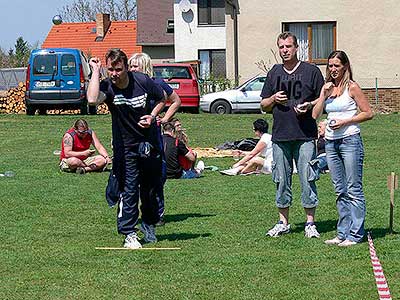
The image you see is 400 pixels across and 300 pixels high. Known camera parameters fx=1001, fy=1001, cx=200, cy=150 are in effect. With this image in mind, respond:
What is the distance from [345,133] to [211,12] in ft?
146

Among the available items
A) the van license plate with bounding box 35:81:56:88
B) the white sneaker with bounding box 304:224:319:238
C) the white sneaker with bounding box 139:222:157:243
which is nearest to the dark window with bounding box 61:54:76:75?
the van license plate with bounding box 35:81:56:88

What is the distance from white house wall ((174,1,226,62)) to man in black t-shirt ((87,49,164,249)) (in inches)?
1665

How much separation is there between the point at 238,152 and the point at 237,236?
29.5 ft

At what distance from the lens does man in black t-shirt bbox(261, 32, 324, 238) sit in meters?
9.87

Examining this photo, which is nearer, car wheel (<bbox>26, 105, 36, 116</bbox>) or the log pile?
car wheel (<bbox>26, 105, 36, 116</bbox>)

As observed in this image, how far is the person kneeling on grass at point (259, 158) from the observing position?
53.8ft

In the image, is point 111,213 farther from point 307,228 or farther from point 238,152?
point 238,152

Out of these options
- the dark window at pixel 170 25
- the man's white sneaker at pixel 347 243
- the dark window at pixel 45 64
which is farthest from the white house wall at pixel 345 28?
the man's white sneaker at pixel 347 243

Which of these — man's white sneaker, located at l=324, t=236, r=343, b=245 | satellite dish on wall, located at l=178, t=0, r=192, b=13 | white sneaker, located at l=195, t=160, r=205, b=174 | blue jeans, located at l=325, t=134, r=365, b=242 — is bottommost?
white sneaker, located at l=195, t=160, r=205, b=174

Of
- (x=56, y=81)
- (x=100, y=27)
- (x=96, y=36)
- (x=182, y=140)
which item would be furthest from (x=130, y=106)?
(x=96, y=36)

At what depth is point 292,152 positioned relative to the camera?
10078 mm

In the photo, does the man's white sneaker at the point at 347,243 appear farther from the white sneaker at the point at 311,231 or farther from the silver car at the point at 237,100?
the silver car at the point at 237,100

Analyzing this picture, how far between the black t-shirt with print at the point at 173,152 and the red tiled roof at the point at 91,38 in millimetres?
53815

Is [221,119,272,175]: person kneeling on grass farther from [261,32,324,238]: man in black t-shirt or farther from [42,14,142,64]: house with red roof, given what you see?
[42,14,142,64]: house with red roof
